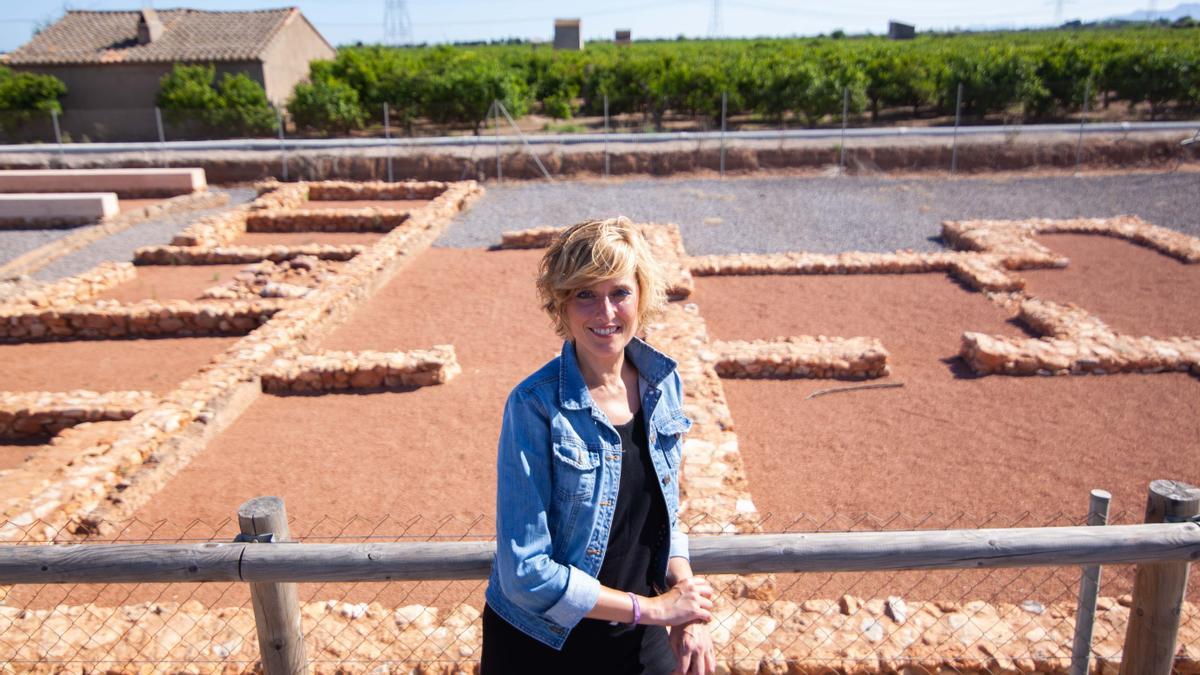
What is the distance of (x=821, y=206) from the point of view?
1722 centimetres

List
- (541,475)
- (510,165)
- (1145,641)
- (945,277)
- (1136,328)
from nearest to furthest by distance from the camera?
(541,475), (1145,641), (1136,328), (945,277), (510,165)

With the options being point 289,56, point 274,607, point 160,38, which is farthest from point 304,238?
point 160,38

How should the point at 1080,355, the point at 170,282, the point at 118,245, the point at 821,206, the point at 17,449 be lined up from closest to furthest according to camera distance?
the point at 17,449 → the point at 1080,355 → the point at 170,282 → the point at 118,245 → the point at 821,206

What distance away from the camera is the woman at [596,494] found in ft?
6.75

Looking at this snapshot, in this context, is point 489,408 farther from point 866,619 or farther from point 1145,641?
point 1145,641

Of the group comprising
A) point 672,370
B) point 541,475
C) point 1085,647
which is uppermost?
point 672,370

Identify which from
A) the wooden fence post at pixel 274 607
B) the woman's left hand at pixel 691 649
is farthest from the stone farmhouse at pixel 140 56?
the woman's left hand at pixel 691 649

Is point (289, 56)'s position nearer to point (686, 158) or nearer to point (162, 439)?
point (686, 158)

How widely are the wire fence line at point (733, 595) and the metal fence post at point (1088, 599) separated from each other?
14cm

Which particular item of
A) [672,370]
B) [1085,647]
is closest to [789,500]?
[1085,647]

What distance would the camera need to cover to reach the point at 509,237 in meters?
14.5

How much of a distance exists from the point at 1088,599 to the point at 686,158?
1881 cm

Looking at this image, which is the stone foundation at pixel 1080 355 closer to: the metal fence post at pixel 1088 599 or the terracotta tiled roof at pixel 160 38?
the metal fence post at pixel 1088 599

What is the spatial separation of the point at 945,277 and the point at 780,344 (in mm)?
4578
